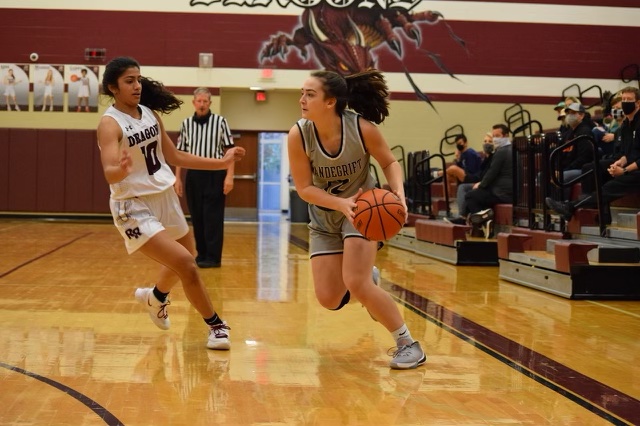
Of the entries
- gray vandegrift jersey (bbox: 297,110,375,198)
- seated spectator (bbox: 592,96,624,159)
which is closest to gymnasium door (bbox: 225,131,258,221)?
seated spectator (bbox: 592,96,624,159)

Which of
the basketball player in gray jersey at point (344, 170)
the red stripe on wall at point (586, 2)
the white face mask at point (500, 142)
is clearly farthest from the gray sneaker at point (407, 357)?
the red stripe on wall at point (586, 2)

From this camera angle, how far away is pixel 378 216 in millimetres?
3875

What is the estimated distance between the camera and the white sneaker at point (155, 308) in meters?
4.85

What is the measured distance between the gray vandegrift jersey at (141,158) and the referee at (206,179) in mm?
3674

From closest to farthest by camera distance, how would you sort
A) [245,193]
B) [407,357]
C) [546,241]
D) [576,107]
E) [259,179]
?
[407,357] < [546,241] < [576,107] < [245,193] < [259,179]

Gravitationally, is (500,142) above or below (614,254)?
above

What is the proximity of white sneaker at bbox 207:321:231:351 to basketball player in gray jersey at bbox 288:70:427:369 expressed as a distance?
0.57 metres

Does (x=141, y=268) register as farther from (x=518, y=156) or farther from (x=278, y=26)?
(x=278, y=26)

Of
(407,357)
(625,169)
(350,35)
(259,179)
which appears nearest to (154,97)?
(407,357)

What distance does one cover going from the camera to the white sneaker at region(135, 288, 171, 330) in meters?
4.85

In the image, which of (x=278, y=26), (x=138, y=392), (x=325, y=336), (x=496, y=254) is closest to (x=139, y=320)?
(x=325, y=336)

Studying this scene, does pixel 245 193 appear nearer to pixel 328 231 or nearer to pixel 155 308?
pixel 155 308

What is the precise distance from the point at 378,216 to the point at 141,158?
1.36m

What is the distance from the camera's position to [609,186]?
787cm
